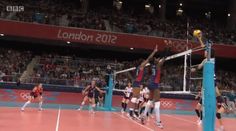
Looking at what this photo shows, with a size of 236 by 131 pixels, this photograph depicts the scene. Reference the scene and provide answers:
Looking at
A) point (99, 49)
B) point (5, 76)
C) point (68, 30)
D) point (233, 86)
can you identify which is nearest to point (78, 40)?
point (68, 30)

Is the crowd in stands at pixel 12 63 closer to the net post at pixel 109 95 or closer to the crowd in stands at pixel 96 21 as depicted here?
the crowd in stands at pixel 96 21

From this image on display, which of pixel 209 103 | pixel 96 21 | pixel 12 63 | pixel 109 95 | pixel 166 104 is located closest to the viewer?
pixel 209 103

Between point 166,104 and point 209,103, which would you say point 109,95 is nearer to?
point 166,104

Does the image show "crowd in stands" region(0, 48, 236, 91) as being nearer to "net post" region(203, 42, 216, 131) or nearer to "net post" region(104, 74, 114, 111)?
"net post" region(104, 74, 114, 111)

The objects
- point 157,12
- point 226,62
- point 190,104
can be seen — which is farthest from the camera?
point 157,12

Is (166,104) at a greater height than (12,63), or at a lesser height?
lesser

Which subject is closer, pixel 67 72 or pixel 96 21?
pixel 67 72

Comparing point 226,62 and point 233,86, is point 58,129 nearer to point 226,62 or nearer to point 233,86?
point 233,86

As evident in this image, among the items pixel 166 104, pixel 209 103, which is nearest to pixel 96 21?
pixel 166 104

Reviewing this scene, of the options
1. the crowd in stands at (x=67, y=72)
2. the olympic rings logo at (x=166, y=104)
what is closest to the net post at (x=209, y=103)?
the crowd in stands at (x=67, y=72)

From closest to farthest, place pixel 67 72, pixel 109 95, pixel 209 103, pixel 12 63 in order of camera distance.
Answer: pixel 209 103 → pixel 109 95 → pixel 67 72 → pixel 12 63

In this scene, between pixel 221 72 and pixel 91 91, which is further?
pixel 221 72

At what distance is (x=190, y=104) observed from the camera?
1228 inches

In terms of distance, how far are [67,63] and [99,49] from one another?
7523 mm
